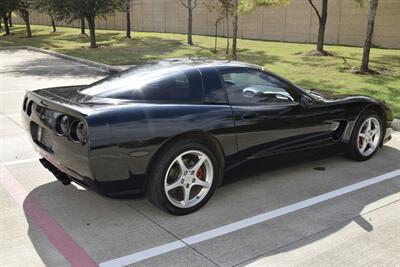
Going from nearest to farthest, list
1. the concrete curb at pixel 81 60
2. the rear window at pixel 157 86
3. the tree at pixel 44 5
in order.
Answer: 1. the rear window at pixel 157 86
2. the concrete curb at pixel 81 60
3. the tree at pixel 44 5

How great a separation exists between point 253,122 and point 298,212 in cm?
99

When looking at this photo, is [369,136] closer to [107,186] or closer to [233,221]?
[233,221]

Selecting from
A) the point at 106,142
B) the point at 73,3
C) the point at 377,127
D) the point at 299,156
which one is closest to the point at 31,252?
the point at 106,142

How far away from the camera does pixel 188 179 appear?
393 cm

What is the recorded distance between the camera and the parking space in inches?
130

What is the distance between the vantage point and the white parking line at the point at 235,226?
3250 mm

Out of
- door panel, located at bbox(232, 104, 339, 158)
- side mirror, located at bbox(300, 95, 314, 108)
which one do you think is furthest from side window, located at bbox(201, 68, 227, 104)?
side mirror, located at bbox(300, 95, 314, 108)

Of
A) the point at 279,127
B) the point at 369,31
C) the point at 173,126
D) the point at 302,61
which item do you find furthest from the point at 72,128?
the point at 302,61

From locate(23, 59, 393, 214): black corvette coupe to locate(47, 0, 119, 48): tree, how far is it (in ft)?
58.6

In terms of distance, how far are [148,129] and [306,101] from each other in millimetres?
2093

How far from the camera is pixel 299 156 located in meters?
4.85

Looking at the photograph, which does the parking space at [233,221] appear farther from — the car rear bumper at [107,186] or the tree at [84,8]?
the tree at [84,8]

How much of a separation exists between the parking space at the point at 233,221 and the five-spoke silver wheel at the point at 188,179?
16 centimetres

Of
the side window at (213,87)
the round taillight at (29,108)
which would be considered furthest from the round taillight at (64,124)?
the side window at (213,87)
